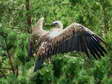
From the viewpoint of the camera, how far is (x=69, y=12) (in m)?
6.16

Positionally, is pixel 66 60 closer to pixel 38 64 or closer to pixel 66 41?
pixel 38 64

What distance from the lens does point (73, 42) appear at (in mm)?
5773

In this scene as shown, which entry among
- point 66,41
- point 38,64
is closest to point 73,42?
point 66,41

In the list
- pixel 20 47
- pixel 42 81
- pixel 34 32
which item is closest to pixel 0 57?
pixel 20 47

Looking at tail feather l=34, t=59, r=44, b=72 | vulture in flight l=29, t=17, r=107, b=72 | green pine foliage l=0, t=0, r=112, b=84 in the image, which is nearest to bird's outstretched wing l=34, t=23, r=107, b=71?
vulture in flight l=29, t=17, r=107, b=72

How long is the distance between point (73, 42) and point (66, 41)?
9cm

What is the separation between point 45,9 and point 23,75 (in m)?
1.82

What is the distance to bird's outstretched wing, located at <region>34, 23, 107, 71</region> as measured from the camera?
217 inches

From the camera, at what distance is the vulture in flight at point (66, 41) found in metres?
5.48

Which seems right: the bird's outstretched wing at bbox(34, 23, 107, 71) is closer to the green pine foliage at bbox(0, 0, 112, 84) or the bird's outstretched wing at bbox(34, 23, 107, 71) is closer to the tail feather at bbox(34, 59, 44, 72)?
the green pine foliage at bbox(0, 0, 112, 84)

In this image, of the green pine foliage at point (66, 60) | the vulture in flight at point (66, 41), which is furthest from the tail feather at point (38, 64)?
the vulture in flight at point (66, 41)

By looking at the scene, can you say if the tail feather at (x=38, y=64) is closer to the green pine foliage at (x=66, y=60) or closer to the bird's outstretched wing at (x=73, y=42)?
the green pine foliage at (x=66, y=60)

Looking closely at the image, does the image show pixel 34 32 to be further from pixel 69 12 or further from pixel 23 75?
pixel 23 75

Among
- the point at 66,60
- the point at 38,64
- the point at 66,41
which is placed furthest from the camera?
the point at 66,41
